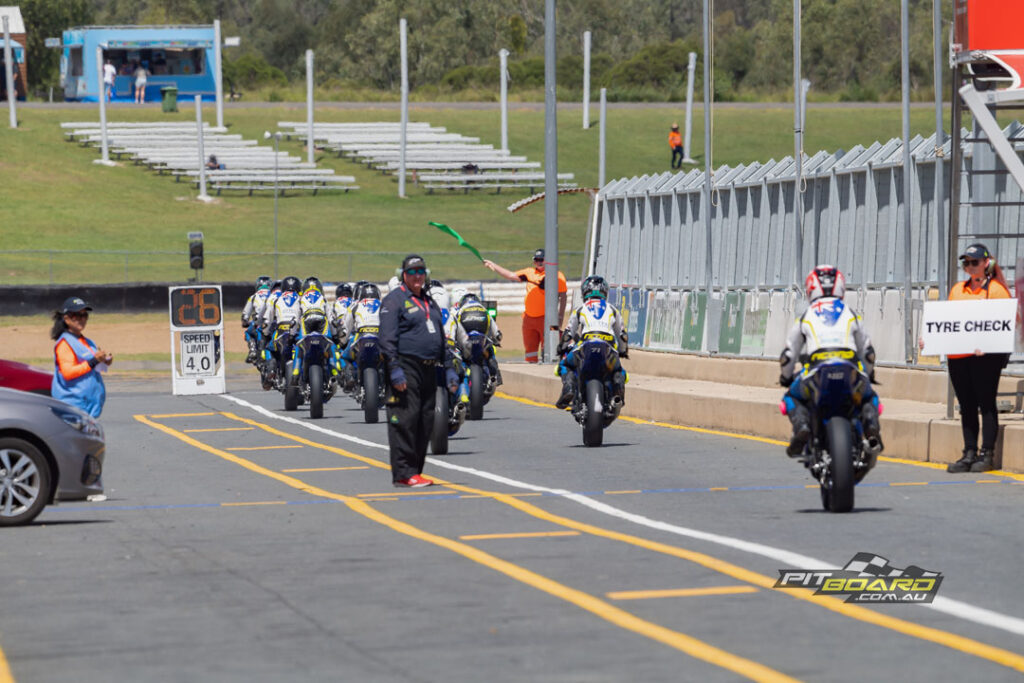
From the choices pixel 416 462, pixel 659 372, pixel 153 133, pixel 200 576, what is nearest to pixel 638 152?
pixel 153 133

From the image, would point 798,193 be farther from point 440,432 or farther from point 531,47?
point 531,47

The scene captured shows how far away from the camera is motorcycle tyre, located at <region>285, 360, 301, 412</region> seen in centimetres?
2753

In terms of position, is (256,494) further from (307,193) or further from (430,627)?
(307,193)

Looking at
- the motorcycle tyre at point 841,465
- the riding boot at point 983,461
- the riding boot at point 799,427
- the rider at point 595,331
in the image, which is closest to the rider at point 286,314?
the rider at point 595,331

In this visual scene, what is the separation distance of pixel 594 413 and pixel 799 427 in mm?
6342

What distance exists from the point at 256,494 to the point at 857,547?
6180 millimetres

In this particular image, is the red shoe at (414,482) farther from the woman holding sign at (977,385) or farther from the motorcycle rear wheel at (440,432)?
the woman holding sign at (977,385)

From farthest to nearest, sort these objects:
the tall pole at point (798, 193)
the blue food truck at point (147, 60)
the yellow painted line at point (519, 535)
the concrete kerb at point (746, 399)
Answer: the blue food truck at point (147, 60) < the tall pole at point (798, 193) < the concrete kerb at point (746, 399) < the yellow painted line at point (519, 535)

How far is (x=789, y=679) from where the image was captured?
7.73m

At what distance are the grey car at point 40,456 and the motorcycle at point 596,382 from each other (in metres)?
6.84

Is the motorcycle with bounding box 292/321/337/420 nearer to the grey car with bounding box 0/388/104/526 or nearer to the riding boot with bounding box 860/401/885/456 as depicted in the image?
the grey car with bounding box 0/388/104/526

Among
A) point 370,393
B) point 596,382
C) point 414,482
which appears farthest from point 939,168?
point 414,482

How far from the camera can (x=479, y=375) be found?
24688 mm

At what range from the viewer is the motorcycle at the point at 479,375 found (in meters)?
24.2
